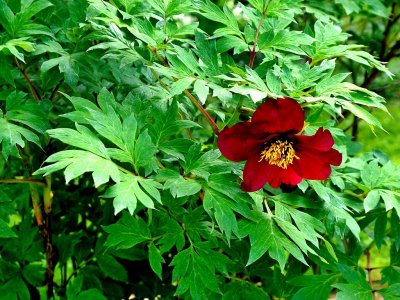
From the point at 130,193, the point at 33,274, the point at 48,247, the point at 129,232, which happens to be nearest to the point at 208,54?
the point at 130,193

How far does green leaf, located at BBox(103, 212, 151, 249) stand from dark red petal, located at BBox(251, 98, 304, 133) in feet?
1.44

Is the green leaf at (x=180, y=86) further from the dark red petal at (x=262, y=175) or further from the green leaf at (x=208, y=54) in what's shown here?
the dark red petal at (x=262, y=175)

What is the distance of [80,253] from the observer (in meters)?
2.04

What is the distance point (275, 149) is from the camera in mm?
1391

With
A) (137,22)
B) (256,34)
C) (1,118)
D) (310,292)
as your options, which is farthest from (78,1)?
(310,292)

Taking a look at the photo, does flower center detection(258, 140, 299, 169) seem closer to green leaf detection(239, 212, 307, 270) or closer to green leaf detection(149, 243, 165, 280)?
green leaf detection(239, 212, 307, 270)

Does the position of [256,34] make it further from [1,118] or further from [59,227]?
[59,227]

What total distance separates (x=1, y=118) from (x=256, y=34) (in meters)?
0.63

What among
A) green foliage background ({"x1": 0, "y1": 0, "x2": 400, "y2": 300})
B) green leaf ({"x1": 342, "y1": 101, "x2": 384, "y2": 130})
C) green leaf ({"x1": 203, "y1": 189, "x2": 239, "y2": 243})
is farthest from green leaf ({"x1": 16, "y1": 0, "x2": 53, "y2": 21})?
green leaf ({"x1": 342, "y1": 101, "x2": 384, "y2": 130})

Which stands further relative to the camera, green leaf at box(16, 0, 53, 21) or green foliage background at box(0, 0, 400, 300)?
green leaf at box(16, 0, 53, 21)

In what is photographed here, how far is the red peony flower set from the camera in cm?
134

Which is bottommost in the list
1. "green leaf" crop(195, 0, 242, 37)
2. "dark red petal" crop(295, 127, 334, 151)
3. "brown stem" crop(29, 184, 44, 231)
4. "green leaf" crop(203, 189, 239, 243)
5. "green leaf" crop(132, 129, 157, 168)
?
"brown stem" crop(29, 184, 44, 231)

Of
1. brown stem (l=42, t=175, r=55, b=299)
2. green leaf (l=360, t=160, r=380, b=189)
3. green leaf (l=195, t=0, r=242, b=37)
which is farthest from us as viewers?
brown stem (l=42, t=175, r=55, b=299)

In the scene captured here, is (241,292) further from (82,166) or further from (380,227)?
(82,166)
